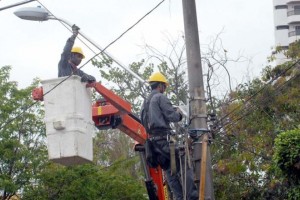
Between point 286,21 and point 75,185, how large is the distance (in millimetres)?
49189

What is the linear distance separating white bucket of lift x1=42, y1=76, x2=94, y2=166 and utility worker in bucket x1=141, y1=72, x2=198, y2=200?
0.94 meters

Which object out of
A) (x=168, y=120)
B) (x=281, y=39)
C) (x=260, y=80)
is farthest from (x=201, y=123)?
(x=281, y=39)

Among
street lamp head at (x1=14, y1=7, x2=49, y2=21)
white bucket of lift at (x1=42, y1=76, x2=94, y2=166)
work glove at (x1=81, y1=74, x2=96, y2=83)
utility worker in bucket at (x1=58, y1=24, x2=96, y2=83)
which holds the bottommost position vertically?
white bucket of lift at (x1=42, y1=76, x2=94, y2=166)

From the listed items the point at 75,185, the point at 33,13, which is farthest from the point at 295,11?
the point at 33,13

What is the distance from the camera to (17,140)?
2297 centimetres

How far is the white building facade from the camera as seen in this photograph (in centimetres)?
6700

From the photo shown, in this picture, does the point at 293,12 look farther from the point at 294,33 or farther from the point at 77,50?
the point at 77,50

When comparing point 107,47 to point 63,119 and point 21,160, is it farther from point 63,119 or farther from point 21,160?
point 21,160

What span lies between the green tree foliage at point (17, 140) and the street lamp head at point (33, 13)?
9647 mm

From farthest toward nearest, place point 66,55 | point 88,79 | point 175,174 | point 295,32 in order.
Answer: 1. point 295,32
2. point 66,55
3. point 175,174
4. point 88,79

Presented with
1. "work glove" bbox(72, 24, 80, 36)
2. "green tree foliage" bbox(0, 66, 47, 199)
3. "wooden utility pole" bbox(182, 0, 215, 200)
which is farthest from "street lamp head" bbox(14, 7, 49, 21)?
"green tree foliage" bbox(0, 66, 47, 199)

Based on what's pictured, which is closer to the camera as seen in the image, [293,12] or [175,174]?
[175,174]

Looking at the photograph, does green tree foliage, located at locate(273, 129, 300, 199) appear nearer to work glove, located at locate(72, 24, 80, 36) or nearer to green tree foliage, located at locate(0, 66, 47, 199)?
work glove, located at locate(72, 24, 80, 36)

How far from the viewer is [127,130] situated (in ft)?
38.9
